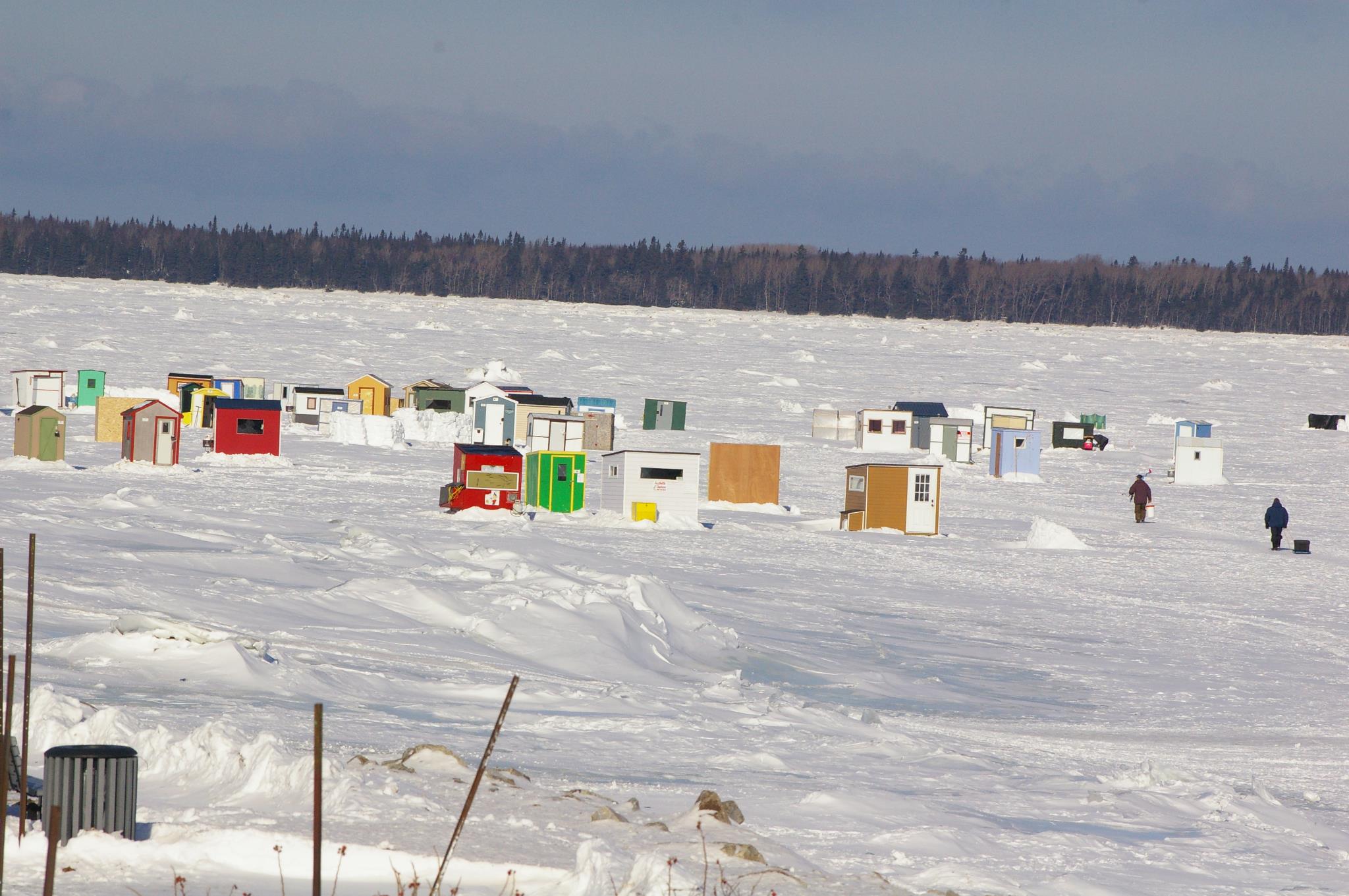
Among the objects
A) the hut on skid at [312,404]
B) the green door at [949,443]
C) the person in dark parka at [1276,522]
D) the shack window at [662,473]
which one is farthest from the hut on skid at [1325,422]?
the hut on skid at [312,404]

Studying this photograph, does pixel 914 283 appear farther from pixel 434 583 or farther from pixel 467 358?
pixel 434 583

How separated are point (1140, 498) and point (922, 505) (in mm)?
5453

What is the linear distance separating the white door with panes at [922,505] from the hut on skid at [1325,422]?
102 ft

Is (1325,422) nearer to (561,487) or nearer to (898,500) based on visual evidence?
(898,500)

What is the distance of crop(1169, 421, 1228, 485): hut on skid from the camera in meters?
37.7

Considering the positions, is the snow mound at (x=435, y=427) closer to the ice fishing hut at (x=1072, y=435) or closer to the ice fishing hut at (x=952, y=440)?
the ice fishing hut at (x=952, y=440)

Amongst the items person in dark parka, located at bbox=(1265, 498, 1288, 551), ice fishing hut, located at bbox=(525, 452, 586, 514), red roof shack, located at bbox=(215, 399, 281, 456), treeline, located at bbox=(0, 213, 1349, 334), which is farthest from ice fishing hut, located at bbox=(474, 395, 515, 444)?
treeline, located at bbox=(0, 213, 1349, 334)

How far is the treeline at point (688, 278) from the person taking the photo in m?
143

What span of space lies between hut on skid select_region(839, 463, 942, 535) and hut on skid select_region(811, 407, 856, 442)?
1723 centimetres

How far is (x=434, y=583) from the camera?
17.0 metres

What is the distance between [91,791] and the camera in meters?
6.75

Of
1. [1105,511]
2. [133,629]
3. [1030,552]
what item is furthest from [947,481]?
[133,629]

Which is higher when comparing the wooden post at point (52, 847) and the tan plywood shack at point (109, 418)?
the wooden post at point (52, 847)

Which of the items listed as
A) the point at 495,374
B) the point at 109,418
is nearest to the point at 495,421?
the point at 109,418
